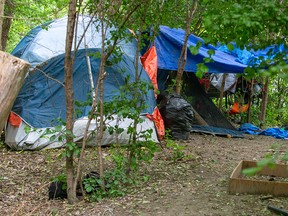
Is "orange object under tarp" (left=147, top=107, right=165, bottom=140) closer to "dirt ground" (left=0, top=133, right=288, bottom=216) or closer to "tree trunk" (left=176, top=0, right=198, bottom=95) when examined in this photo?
"dirt ground" (left=0, top=133, right=288, bottom=216)

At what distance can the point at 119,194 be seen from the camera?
532 cm

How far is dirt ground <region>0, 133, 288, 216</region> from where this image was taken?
4758 mm

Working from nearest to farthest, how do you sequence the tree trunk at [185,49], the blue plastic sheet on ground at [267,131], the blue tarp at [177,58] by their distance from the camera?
the tree trunk at [185,49]
the blue tarp at [177,58]
the blue plastic sheet on ground at [267,131]

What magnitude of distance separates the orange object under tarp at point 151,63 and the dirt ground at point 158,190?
1.57m

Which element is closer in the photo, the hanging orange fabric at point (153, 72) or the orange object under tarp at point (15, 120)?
the orange object under tarp at point (15, 120)

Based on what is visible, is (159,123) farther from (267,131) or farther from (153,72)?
(267,131)

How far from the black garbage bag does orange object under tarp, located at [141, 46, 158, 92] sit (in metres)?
0.49

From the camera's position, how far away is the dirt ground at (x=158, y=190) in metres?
4.76

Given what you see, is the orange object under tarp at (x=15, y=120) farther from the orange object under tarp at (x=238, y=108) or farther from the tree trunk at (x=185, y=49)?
the orange object under tarp at (x=238, y=108)

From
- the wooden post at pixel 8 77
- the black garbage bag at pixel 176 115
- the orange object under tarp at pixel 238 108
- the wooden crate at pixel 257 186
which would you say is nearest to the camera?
the wooden post at pixel 8 77

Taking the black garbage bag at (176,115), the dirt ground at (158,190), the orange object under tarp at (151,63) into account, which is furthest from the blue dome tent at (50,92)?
the black garbage bag at (176,115)

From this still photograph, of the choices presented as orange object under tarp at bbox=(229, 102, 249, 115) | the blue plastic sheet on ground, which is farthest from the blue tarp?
orange object under tarp at bbox=(229, 102, 249, 115)

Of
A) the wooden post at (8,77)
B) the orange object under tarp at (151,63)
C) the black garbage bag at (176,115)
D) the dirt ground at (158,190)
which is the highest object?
the orange object under tarp at (151,63)

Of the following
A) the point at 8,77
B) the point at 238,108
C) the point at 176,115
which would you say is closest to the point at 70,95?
the point at 8,77
